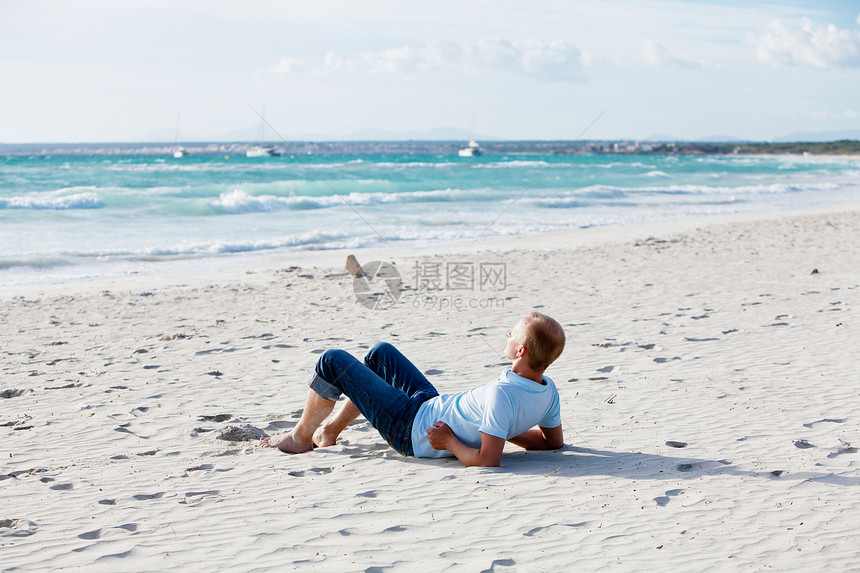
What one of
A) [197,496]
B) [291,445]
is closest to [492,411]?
[291,445]

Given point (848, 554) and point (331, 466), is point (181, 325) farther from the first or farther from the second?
point (848, 554)

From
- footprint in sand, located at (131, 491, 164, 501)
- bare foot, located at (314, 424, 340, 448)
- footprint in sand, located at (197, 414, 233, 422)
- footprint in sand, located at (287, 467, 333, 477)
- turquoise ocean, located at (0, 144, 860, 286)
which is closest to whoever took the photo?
footprint in sand, located at (131, 491, 164, 501)

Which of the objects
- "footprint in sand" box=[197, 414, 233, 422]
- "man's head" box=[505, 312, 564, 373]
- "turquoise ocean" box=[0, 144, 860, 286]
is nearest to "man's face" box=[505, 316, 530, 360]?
"man's head" box=[505, 312, 564, 373]

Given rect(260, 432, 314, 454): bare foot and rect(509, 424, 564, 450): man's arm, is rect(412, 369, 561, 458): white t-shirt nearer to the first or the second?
rect(509, 424, 564, 450): man's arm

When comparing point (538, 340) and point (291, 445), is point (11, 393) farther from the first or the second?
point (538, 340)

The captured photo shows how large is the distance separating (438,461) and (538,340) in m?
0.91

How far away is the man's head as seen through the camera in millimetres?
2924

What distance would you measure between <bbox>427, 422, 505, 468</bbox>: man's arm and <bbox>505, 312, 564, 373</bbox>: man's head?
0.43m

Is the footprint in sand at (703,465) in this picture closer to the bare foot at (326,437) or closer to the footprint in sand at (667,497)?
the footprint in sand at (667,497)

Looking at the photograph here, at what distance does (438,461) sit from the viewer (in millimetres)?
3395

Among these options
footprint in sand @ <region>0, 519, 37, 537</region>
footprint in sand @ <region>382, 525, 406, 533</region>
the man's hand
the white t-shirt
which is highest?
the white t-shirt

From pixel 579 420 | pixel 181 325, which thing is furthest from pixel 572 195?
pixel 579 420

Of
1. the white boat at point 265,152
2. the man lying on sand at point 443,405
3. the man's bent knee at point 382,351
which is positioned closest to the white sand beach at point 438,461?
the man lying on sand at point 443,405

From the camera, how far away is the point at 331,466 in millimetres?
3373
